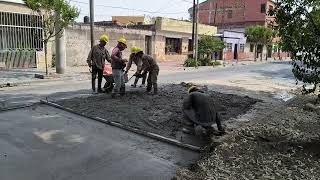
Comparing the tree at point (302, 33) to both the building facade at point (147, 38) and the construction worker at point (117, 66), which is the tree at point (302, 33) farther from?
the building facade at point (147, 38)

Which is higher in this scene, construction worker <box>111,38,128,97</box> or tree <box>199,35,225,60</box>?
tree <box>199,35,225,60</box>

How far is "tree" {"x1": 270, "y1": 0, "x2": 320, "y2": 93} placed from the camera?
20.3 feet

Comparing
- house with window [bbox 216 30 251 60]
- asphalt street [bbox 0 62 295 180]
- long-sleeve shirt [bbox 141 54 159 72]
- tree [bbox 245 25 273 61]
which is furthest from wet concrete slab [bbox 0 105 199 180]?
tree [bbox 245 25 273 61]

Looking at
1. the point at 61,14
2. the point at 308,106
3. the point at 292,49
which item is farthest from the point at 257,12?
the point at 292,49

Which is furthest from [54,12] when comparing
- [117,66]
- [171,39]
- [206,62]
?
[171,39]

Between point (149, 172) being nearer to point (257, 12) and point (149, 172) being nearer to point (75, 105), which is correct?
point (75, 105)

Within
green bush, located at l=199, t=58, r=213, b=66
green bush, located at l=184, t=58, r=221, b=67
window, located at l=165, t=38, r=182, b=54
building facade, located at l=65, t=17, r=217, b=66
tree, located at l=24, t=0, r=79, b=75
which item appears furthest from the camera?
window, located at l=165, t=38, r=182, b=54

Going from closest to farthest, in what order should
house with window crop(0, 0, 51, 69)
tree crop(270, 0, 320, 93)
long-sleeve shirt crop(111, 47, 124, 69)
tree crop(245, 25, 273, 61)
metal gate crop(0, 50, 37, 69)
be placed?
tree crop(270, 0, 320, 93) → long-sleeve shirt crop(111, 47, 124, 69) → house with window crop(0, 0, 51, 69) → metal gate crop(0, 50, 37, 69) → tree crop(245, 25, 273, 61)

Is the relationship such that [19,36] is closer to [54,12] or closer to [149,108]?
[54,12]

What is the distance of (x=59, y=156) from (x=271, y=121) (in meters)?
4.90

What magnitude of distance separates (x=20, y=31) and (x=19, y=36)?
26 centimetres

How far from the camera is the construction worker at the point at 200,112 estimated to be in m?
6.83

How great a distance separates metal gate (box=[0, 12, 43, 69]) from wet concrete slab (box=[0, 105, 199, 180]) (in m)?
12.2

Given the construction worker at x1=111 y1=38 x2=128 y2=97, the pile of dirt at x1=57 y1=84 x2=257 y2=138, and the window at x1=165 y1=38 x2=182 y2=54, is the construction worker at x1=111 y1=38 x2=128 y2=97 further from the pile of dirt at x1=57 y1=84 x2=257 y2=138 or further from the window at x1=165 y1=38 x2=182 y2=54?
the window at x1=165 y1=38 x2=182 y2=54
